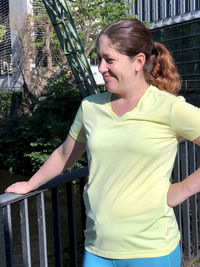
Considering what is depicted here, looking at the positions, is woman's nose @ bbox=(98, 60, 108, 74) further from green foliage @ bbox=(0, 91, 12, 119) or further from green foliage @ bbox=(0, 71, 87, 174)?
green foliage @ bbox=(0, 91, 12, 119)

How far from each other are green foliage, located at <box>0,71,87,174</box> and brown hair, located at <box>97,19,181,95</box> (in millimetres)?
14323

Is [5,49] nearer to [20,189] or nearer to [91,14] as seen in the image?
[91,14]

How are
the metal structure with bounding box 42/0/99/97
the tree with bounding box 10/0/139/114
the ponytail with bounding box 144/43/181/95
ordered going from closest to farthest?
1. the ponytail with bounding box 144/43/181/95
2. the metal structure with bounding box 42/0/99/97
3. the tree with bounding box 10/0/139/114

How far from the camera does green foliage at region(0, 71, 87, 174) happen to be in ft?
54.8

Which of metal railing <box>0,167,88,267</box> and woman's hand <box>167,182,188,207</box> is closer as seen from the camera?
woman's hand <box>167,182,188,207</box>

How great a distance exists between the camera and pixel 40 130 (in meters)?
17.3

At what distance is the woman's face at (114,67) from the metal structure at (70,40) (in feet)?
40.3

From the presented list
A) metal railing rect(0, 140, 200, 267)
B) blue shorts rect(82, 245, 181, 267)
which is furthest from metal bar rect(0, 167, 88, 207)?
blue shorts rect(82, 245, 181, 267)

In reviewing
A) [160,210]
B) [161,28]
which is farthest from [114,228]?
[161,28]

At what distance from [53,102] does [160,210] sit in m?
16.4

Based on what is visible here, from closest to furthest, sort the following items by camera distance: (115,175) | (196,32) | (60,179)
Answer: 1. (115,175)
2. (60,179)
3. (196,32)

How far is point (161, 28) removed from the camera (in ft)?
87.2

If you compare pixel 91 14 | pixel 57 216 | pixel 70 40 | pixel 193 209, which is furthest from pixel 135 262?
pixel 91 14

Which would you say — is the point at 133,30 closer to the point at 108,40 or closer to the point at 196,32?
the point at 108,40
